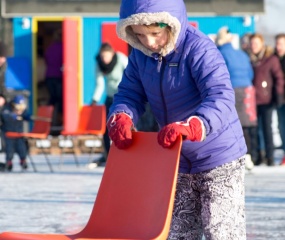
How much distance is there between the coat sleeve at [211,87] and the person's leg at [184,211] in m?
0.33

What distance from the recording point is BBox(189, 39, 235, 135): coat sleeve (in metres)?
4.19

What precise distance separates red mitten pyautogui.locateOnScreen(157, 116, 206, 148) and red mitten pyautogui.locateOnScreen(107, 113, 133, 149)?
224mm

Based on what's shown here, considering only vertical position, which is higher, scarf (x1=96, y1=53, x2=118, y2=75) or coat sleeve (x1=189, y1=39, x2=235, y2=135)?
coat sleeve (x1=189, y1=39, x2=235, y2=135)

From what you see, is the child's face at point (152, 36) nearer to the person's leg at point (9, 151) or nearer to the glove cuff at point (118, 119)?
the glove cuff at point (118, 119)

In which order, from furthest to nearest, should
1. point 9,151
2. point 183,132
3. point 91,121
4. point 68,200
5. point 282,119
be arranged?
point 91,121
point 282,119
point 9,151
point 68,200
point 183,132

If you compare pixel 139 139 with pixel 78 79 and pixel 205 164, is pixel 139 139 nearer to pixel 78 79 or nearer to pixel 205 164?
pixel 205 164

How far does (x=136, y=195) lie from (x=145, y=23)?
0.63 meters

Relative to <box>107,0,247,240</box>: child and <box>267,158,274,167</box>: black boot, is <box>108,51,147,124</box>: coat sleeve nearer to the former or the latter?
<box>107,0,247,240</box>: child

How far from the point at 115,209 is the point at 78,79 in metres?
16.8

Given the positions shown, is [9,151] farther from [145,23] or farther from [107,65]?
[145,23]

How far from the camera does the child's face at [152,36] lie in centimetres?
428

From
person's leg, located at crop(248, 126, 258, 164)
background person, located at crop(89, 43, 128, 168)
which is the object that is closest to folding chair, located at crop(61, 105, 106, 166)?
background person, located at crop(89, 43, 128, 168)

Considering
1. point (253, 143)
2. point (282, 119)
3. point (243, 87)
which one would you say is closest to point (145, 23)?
point (243, 87)

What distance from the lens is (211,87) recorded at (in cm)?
427
